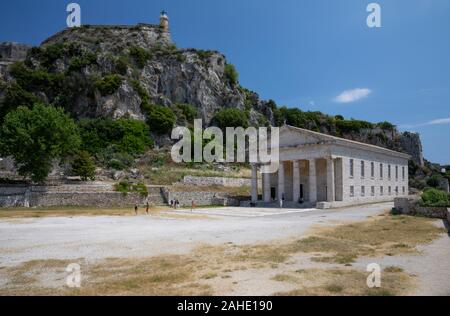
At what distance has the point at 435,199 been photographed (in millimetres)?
25734

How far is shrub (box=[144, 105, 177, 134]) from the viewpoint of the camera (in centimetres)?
7294

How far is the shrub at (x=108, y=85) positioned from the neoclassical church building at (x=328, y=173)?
39.6 meters

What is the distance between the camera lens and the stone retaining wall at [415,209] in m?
24.3

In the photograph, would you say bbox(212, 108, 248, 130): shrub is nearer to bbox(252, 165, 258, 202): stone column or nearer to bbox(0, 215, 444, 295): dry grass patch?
bbox(252, 165, 258, 202): stone column

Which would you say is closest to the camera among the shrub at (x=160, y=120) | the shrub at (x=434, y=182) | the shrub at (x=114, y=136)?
the shrub at (x=434, y=182)

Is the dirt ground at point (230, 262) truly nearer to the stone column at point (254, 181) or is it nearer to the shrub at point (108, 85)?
the stone column at point (254, 181)

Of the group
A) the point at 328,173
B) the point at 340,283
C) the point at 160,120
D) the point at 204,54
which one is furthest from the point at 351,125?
the point at 340,283

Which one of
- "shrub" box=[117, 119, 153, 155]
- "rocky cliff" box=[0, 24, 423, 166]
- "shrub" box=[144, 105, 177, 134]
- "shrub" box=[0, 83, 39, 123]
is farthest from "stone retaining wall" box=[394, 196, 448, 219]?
"shrub" box=[0, 83, 39, 123]

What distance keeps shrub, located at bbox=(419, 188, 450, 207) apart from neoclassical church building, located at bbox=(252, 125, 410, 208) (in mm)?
12589

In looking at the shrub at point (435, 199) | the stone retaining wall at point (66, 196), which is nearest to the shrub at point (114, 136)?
the stone retaining wall at point (66, 196)
